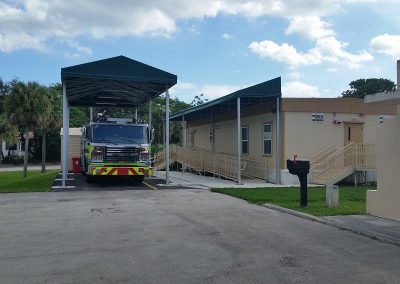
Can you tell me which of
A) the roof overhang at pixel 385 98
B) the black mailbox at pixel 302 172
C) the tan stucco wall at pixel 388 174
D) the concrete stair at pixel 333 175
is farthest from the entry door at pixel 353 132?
the roof overhang at pixel 385 98

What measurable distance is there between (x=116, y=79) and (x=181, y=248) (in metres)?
12.3

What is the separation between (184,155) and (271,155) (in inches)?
368

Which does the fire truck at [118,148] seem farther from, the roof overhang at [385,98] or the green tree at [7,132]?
the green tree at [7,132]

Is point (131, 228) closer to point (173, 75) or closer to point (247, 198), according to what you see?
point (247, 198)

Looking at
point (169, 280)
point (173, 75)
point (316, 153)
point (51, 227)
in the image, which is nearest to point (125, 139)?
point (173, 75)

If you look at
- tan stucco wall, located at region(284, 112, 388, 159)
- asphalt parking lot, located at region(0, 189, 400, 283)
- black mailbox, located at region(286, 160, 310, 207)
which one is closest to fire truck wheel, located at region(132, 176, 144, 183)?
tan stucco wall, located at region(284, 112, 388, 159)

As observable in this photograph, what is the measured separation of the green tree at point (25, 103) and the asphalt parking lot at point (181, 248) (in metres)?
15.6

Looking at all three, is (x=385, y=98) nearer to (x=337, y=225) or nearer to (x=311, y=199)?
(x=337, y=225)

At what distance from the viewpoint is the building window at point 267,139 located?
893 inches

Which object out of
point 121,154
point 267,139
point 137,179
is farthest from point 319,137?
point 121,154

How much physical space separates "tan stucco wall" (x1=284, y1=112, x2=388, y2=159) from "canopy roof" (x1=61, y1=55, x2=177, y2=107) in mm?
5591

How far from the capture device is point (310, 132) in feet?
71.7

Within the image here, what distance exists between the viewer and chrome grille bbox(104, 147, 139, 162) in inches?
771

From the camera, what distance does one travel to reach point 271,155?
22.4 m
